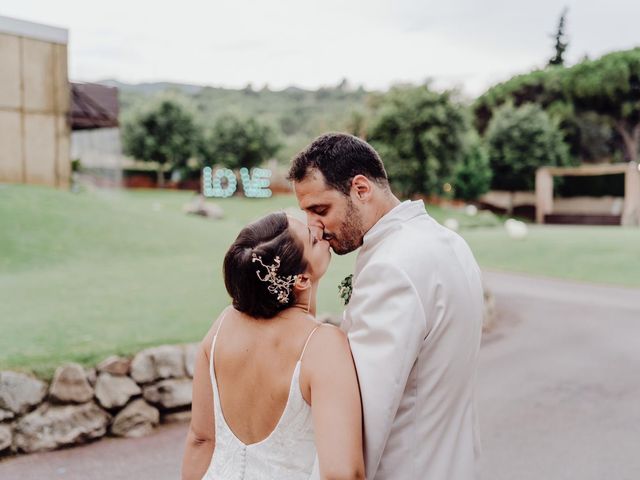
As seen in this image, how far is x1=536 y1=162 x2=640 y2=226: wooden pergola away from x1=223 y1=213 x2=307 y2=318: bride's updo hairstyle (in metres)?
37.8

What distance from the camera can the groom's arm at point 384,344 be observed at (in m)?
1.56

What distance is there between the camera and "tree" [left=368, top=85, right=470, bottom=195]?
3484cm

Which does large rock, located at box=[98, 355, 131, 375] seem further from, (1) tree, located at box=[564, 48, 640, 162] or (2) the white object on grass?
(1) tree, located at box=[564, 48, 640, 162]

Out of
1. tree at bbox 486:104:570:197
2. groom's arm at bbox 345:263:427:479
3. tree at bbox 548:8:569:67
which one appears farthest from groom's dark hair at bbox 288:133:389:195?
tree at bbox 548:8:569:67

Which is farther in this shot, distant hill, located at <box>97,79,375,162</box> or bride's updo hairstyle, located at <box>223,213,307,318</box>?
distant hill, located at <box>97,79,375,162</box>

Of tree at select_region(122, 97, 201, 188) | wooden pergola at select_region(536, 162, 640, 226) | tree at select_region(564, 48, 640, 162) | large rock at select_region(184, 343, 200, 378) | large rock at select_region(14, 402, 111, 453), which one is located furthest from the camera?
tree at select_region(122, 97, 201, 188)

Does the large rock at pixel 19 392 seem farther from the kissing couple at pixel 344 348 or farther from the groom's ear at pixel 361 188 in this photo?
the groom's ear at pixel 361 188

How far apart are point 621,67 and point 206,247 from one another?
41224mm

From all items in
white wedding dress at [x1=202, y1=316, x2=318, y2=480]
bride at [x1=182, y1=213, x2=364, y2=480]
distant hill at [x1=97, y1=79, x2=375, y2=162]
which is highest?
distant hill at [x1=97, y1=79, x2=375, y2=162]

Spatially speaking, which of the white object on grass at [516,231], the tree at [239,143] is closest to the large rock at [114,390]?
the white object on grass at [516,231]

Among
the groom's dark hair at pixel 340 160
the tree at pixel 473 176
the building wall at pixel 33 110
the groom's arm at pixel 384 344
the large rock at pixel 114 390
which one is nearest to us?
the groom's arm at pixel 384 344

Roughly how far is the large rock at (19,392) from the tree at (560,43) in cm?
7091

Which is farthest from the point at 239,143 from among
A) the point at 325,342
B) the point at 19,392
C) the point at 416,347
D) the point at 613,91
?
the point at 416,347

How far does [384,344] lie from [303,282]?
433 mm
